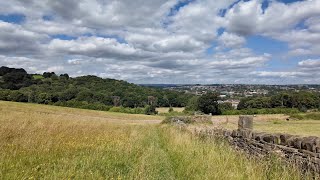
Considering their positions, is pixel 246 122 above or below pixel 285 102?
above

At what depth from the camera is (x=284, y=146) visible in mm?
8766

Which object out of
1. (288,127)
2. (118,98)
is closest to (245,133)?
(288,127)

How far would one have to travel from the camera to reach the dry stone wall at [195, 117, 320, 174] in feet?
24.1

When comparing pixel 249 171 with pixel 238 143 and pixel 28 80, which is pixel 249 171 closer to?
pixel 238 143

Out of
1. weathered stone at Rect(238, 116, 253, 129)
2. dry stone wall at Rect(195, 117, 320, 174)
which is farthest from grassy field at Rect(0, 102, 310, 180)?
weathered stone at Rect(238, 116, 253, 129)

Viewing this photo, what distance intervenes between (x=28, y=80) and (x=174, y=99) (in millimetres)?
64277

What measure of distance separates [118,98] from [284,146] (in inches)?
4999

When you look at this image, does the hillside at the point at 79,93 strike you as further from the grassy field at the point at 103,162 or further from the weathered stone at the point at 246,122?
the grassy field at the point at 103,162

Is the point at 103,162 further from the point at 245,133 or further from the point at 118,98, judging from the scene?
the point at 118,98

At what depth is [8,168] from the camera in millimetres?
6762

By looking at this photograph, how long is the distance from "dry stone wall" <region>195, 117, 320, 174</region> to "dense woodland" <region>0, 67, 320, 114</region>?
288 ft

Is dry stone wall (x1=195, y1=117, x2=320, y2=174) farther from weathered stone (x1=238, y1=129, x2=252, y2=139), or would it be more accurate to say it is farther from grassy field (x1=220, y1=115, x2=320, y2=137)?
grassy field (x1=220, y1=115, x2=320, y2=137)

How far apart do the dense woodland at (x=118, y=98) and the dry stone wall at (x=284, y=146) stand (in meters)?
87.8

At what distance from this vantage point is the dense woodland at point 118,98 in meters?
103
